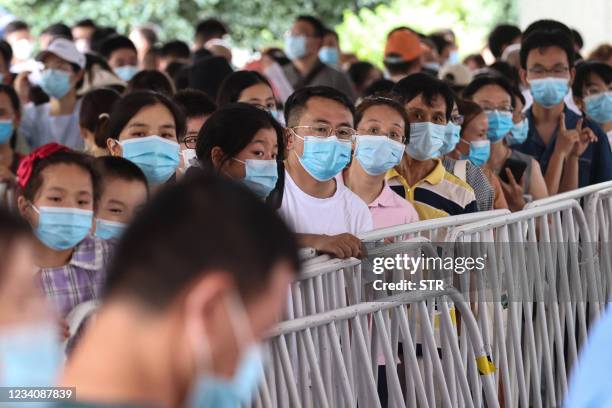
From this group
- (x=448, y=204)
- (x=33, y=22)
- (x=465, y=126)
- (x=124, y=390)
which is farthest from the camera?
(x=33, y=22)

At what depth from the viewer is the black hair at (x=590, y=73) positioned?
26.5 feet

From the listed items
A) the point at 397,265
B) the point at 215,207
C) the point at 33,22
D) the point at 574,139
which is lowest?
the point at 215,207

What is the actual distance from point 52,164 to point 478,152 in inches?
110

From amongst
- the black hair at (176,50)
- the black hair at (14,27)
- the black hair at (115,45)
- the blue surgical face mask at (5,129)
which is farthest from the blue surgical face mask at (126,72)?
the blue surgical face mask at (5,129)

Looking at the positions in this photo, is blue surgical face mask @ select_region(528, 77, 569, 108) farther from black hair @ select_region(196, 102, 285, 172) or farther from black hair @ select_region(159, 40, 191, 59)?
black hair @ select_region(159, 40, 191, 59)

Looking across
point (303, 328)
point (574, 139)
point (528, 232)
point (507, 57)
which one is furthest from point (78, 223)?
point (507, 57)

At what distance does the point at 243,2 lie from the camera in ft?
80.4

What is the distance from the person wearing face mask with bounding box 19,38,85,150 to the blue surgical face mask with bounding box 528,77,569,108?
2.79 meters

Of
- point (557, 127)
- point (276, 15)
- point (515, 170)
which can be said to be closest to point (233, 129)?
point (515, 170)

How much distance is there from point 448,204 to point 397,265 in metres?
1.21

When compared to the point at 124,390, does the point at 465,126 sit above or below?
above

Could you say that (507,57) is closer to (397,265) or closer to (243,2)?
(397,265)

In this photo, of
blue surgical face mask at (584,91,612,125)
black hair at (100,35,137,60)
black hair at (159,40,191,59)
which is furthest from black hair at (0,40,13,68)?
blue surgical face mask at (584,91,612,125)

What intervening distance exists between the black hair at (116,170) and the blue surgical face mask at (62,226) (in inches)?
12.7
